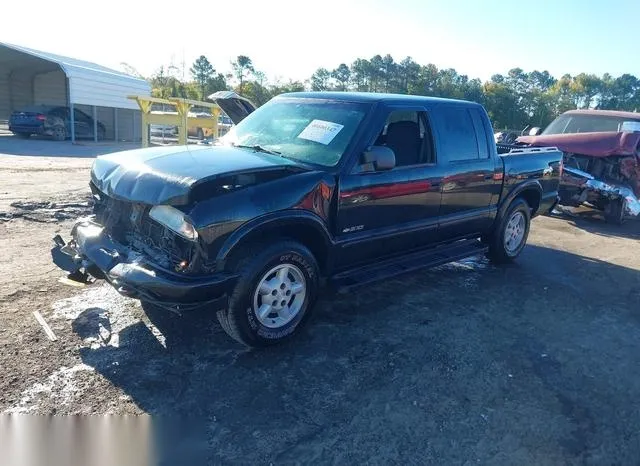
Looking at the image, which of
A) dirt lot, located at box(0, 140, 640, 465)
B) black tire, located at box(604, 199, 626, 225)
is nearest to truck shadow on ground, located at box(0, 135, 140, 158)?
dirt lot, located at box(0, 140, 640, 465)

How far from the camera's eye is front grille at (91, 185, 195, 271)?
3402 millimetres

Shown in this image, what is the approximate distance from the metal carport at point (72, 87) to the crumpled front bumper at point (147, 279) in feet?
59.8

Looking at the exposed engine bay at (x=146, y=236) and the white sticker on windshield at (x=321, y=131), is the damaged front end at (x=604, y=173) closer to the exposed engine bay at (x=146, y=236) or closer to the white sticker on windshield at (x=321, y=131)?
the white sticker on windshield at (x=321, y=131)

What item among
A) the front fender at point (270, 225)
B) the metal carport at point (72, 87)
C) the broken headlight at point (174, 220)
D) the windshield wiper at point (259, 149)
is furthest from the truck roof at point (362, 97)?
the metal carport at point (72, 87)

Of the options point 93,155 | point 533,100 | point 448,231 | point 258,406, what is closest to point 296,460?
point 258,406

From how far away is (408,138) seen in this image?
15.6 ft

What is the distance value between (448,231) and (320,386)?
8.60ft

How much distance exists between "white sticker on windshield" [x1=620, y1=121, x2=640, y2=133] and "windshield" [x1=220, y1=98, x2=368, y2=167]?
326 inches

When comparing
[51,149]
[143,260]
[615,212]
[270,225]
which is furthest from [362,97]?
[51,149]

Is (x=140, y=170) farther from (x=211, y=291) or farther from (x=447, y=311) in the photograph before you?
(x=447, y=311)

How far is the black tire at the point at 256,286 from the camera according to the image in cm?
345

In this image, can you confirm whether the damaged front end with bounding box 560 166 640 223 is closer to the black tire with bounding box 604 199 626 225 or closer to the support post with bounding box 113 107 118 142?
the black tire with bounding box 604 199 626 225

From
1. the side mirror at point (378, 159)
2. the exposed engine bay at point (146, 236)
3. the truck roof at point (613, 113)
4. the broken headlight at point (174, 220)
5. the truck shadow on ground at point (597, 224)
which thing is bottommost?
the truck shadow on ground at point (597, 224)

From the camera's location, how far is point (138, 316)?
4.13 meters
